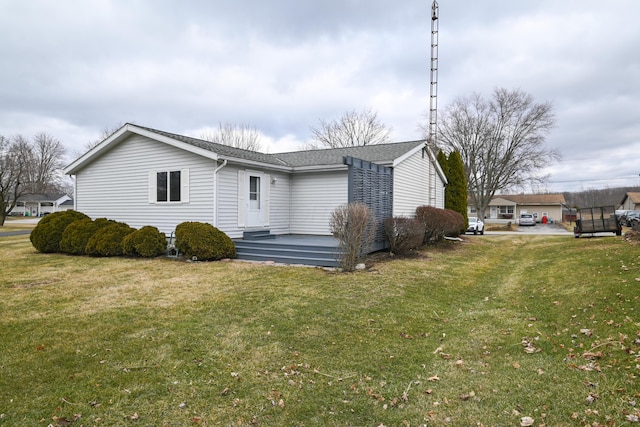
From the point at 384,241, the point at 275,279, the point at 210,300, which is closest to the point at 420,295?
the point at 275,279

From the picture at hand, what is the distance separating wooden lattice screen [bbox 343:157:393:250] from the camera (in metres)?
10.1

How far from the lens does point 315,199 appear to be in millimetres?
13555

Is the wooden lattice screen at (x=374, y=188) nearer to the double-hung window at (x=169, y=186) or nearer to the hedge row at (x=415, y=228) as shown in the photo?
the hedge row at (x=415, y=228)

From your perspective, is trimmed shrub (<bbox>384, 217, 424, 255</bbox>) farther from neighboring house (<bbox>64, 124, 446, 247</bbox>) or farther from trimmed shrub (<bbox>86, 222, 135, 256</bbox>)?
trimmed shrub (<bbox>86, 222, 135, 256</bbox>)

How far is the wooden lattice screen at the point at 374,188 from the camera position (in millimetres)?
10093

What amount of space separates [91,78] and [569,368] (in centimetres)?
1928

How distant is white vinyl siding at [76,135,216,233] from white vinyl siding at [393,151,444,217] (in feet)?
21.5

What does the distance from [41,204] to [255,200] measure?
65.8 metres

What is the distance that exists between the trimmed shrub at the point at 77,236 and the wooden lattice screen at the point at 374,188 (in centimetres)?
823

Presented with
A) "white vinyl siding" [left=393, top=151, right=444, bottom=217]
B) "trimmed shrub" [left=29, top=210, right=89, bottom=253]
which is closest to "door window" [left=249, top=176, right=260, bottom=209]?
"white vinyl siding" [left=393, top=151, right=444, bottom=217]

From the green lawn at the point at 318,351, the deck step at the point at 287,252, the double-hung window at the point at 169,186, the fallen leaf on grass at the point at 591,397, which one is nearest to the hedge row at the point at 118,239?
the deck step at the point at 287,252

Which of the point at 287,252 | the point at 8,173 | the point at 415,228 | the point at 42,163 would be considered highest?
the point at 42,163

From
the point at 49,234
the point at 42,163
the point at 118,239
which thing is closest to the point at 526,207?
the point at 118,239

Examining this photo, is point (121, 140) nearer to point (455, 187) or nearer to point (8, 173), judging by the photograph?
point (455, 187)
